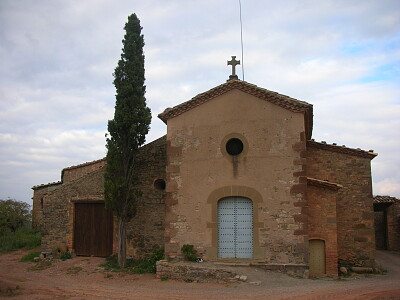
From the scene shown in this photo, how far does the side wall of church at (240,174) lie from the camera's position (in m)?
14.0

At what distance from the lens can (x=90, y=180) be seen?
18062mm

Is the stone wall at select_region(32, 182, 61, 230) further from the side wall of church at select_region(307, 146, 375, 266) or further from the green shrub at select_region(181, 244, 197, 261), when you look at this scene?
the side wall of church at select_region(307, 146, 375, 266)

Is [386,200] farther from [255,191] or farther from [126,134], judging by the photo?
[126,134]

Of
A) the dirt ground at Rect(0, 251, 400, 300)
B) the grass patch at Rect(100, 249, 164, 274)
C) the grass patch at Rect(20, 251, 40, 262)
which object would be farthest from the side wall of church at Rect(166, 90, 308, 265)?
the grass patch at Rect(20, 251, 40, 262)

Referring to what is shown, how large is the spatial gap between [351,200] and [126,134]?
31.1 feet

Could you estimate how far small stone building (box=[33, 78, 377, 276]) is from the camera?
46.1 ft

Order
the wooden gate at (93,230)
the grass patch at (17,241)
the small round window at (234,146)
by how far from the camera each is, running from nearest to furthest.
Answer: the small round window at (234,146) < the wooden gate at (93,230) < the grass patch at (17,241)

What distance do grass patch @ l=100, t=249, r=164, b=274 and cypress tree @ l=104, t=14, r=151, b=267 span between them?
0.35 meters

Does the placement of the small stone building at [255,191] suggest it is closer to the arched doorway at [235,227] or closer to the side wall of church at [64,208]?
the arched doorway at [235,227]

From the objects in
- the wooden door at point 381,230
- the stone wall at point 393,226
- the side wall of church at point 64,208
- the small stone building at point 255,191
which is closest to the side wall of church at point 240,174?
the small stone building at point 255,191

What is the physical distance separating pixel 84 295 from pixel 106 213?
6.58m

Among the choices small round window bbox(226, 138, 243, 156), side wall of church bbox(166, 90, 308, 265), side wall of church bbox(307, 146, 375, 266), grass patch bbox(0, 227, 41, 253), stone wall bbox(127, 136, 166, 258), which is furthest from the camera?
grass patch bbox(0, 227, 41, 253)

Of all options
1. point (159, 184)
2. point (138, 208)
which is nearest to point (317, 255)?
point (159, 184)

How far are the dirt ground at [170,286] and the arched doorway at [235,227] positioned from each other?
995 mm
